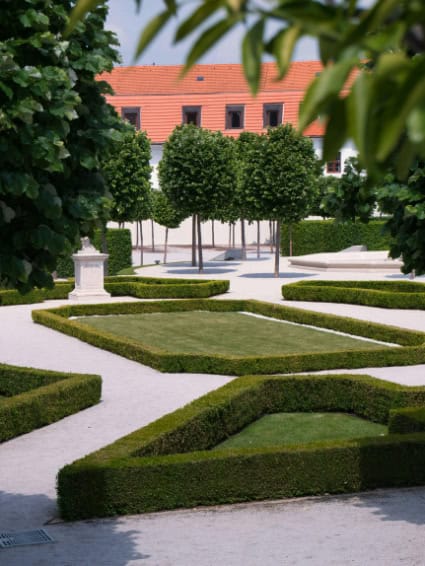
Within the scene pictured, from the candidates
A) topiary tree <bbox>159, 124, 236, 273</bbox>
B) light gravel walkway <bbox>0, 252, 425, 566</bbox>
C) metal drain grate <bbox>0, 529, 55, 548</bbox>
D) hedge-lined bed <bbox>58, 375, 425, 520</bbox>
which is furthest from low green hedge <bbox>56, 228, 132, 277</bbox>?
metal drain grate <bbox>0, 529, 55, 548</bbox>

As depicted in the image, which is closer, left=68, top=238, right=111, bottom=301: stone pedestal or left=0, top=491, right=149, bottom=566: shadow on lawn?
left=0, top=491, right=149, bottom=566: shadow on lawn

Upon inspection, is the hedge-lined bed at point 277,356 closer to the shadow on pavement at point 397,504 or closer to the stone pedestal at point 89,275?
the stone pedestal at point 89,275

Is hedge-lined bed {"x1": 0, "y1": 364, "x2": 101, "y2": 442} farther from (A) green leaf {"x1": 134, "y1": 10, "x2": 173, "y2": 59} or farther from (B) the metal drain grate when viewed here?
(A) green leaf {"x1": 134, "y1": 10, "x2": 173, "y2": 59}

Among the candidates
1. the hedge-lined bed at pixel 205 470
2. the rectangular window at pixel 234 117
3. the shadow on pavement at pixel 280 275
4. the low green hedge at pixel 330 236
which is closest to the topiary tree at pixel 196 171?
the shadow on pavement at pixel 280 275

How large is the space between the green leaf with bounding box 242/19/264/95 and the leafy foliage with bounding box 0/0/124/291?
11.1 ft

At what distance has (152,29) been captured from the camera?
1.46 m

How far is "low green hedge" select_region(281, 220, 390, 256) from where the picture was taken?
43812 millimetres

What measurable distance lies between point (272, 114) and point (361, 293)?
1435 inches

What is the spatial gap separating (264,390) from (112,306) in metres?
11.5

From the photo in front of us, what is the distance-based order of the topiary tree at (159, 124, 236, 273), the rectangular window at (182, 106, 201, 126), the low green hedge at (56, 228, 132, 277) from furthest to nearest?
the rectangular window at (182, 106, 201, 126) → the low green hedge at (56, 228, 132, 277) → the topiary tree at (159, 124, 236, 273)

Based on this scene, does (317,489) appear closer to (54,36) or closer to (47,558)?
(47,558)

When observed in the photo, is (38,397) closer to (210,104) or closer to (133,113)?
(210,104)

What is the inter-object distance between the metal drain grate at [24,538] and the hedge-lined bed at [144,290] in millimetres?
17708

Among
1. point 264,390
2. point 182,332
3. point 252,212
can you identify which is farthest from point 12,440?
point 252,212
